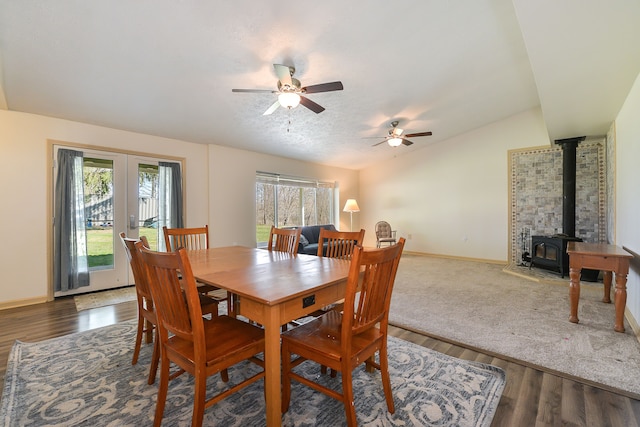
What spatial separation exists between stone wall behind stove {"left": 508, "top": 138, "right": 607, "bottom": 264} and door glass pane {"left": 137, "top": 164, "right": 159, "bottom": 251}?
6725mm

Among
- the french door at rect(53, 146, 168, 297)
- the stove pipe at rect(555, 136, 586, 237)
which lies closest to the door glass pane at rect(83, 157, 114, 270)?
the french door at rect(53, 146, 168, 297)

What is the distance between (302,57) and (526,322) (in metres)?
3.59

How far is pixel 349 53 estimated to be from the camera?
2.93m

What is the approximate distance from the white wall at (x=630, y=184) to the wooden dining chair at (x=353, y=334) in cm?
275

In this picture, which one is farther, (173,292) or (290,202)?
(290,202)

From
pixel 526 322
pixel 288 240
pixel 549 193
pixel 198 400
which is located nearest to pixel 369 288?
pixel 198 400

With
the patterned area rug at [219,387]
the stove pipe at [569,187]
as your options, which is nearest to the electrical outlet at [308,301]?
the patterned area rug at [219,387]

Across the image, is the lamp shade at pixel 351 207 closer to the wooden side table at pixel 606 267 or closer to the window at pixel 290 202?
the window at pixel 290 202

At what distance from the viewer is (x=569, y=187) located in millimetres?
4801

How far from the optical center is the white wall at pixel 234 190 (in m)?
4.98

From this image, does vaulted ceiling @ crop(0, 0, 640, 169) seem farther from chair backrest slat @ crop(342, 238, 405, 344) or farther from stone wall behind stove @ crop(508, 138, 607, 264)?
chair backrest slat @ crop(342, 238, 405, 344)

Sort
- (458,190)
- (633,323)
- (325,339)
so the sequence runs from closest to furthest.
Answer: (325,339), (633,323), (458,190)

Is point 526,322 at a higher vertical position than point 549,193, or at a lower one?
lower

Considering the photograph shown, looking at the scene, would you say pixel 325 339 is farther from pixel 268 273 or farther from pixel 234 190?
pixel 234 190
